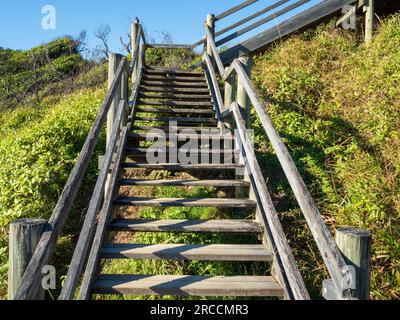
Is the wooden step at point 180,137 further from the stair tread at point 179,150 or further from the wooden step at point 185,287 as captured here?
the wooden step at point 185,287

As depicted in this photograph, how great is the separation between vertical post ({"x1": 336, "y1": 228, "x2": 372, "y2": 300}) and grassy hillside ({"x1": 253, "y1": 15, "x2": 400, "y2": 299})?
1.09m

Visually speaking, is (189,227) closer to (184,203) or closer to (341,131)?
(184,203)

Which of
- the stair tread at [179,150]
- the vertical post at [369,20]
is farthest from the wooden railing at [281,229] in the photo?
the vertical post at [369,20]

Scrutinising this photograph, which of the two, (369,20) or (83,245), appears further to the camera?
(369,20)

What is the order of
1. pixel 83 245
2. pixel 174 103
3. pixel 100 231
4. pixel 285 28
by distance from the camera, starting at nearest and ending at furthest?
pixel 83 245 < pixel 100 231 < pixel 174 103 < pixel 285 28

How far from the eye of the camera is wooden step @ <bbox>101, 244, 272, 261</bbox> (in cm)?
294

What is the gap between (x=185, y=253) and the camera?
2969mm

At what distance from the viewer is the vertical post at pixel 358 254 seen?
81.5 inches

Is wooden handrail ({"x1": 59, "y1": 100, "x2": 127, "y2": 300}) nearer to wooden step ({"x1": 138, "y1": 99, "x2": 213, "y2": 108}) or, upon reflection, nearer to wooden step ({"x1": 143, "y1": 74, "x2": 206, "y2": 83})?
wooden step ({"x1": 138, "y1": 99, "x2": 213, "y2": 108})

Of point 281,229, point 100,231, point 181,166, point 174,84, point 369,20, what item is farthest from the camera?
point 369,20

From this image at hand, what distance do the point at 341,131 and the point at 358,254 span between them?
3.84 m

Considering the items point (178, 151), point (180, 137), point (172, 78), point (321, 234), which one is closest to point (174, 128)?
point (180, 137)

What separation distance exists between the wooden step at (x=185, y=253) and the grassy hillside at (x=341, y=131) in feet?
2.68

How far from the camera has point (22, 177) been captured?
532 centimetres
